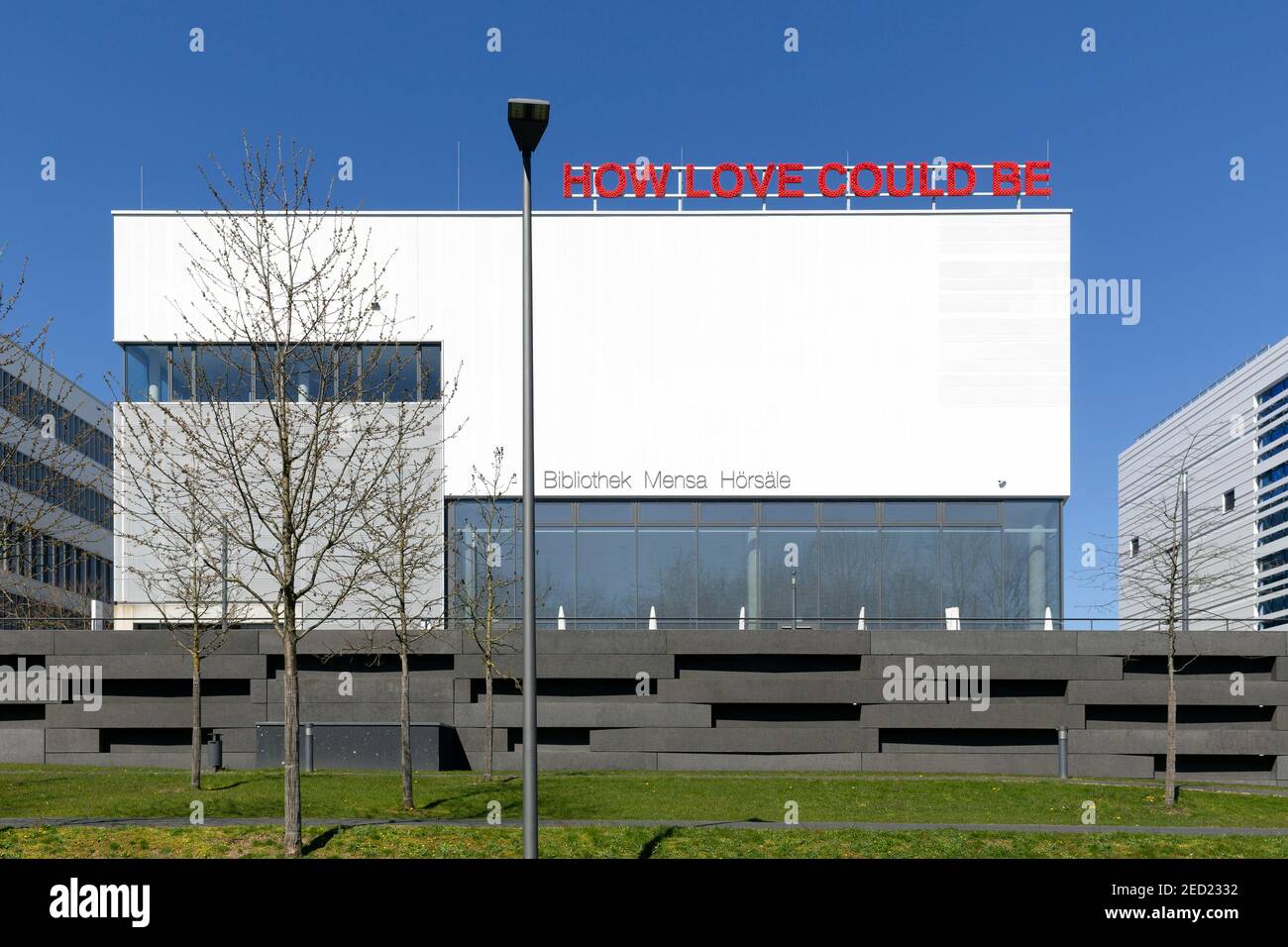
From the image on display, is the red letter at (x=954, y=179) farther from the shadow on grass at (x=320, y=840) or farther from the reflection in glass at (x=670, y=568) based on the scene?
the shadow on grass at (x=320, y=840)

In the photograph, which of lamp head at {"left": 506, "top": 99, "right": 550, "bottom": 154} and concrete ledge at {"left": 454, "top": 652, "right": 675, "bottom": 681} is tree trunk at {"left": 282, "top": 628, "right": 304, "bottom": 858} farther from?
concrete ledge at {"left": 454, "top": 652, "right": 675, "bottom": 681}

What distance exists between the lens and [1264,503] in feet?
408

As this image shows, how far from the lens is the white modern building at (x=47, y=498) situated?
2328 centimetres

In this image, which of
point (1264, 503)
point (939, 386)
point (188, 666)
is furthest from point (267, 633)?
point (1264, 503)

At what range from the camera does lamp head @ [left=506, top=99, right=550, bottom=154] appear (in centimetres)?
1370

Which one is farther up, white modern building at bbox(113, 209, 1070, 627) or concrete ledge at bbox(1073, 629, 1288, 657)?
white modern building at bbox(113, 209, 1070, 627)

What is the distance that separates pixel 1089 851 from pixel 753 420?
2199cm

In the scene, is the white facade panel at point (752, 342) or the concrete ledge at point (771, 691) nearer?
the concrete ledge at point (771, 691)

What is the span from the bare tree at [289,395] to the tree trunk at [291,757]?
2 centimetres

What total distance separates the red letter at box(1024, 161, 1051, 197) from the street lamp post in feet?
103

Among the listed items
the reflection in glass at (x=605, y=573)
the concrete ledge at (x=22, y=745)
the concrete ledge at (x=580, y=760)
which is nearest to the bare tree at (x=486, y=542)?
the reflection in glass at (x=605, y=573)

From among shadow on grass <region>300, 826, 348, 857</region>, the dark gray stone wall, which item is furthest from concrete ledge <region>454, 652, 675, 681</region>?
shadow on grass <region>300, 826, 348, 857</region>

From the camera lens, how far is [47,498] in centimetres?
2288
